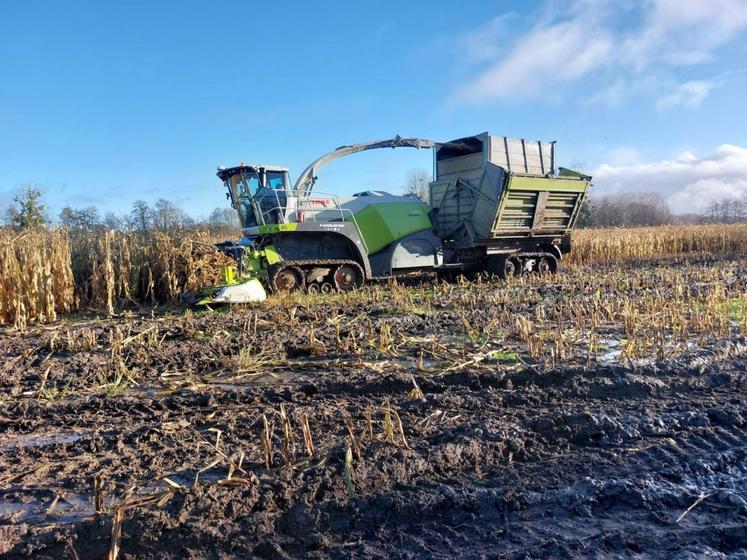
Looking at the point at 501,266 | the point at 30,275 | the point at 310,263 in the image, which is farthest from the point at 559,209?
the point at 30,275

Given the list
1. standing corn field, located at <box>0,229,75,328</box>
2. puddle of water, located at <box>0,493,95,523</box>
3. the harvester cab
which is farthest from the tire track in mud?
the harvester cab

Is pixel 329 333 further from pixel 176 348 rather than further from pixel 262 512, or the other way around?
pixel 262 512

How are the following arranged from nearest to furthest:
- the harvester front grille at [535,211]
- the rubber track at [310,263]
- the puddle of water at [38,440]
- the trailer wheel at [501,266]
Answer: the puddle of water at [38,440], the rubber track at [310,263], the harvester front grille at [535,211], the trailer wheel at [501,266]

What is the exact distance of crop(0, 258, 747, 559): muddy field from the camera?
7.30ft

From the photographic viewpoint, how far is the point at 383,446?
2939mm

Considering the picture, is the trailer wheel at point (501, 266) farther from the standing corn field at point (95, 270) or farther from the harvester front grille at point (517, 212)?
the standing corn field at point (95, 270)

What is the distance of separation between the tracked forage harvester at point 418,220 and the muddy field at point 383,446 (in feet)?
14.1

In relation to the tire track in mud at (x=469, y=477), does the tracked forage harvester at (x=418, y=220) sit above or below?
above

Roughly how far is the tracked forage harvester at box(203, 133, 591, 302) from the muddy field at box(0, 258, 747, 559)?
170 inches

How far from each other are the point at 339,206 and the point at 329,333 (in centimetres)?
527

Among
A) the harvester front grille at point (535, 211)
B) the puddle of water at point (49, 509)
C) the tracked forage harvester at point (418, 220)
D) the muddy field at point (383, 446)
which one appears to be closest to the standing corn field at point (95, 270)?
the tracked forage harvester at point (418, 220)

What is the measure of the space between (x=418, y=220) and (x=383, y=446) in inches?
363

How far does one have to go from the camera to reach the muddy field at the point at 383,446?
222 cm

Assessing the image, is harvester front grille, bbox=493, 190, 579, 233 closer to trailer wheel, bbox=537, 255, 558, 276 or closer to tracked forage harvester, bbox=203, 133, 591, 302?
tracked forage harvester, bbox=203, 133, 591, 302
